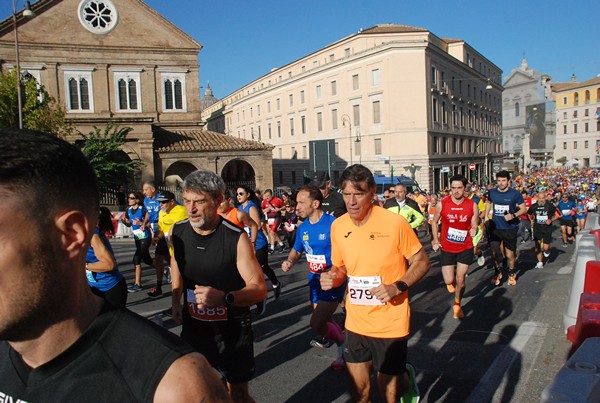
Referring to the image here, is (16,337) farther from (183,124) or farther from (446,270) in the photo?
(183,124)

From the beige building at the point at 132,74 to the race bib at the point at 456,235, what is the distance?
21.8 metres

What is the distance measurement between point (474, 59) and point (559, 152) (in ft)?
151

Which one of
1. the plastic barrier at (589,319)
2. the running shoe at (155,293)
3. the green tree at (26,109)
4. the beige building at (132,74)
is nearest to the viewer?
the plastic barrier at (589,319)

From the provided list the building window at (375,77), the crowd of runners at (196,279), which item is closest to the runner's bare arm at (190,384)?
the crowd of runners at (196,279)

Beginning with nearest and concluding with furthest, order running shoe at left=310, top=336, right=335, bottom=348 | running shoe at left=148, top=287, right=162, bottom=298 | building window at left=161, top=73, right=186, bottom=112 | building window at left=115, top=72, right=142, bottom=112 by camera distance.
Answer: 1. running shoe at left=310, top=336, right=335, bottom=348
2. running shoe at left=148, top=287, right=162, bottom=298
3. building window at left=115, top=72, right=142, bottom=112
4. building window at left=161, top=73, right=186, bottom=112

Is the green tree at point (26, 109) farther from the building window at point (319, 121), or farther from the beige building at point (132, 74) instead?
the building window at point (319, 121)

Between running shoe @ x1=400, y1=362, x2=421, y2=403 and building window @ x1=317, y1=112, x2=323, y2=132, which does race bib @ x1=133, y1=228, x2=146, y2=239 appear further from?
building window @ x1=317, y1=112, x2=323, y2=132

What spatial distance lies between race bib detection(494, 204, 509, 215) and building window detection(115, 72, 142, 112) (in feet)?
92.6

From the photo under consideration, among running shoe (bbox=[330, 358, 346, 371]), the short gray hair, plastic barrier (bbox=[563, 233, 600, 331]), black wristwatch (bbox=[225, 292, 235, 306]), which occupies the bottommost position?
running shoe (bbox=[330, 358, 346, 371])

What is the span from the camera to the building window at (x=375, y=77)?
49625 millimetres

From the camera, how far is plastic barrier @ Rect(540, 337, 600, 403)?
1.60 m

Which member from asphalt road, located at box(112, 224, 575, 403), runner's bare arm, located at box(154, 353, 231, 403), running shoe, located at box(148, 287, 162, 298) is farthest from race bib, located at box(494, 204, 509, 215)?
runner's bare arm, located at box(154, 353, 231, 403)

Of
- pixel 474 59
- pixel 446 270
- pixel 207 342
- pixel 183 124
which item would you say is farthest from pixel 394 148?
pixel 207 342

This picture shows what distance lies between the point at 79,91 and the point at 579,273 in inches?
1284
